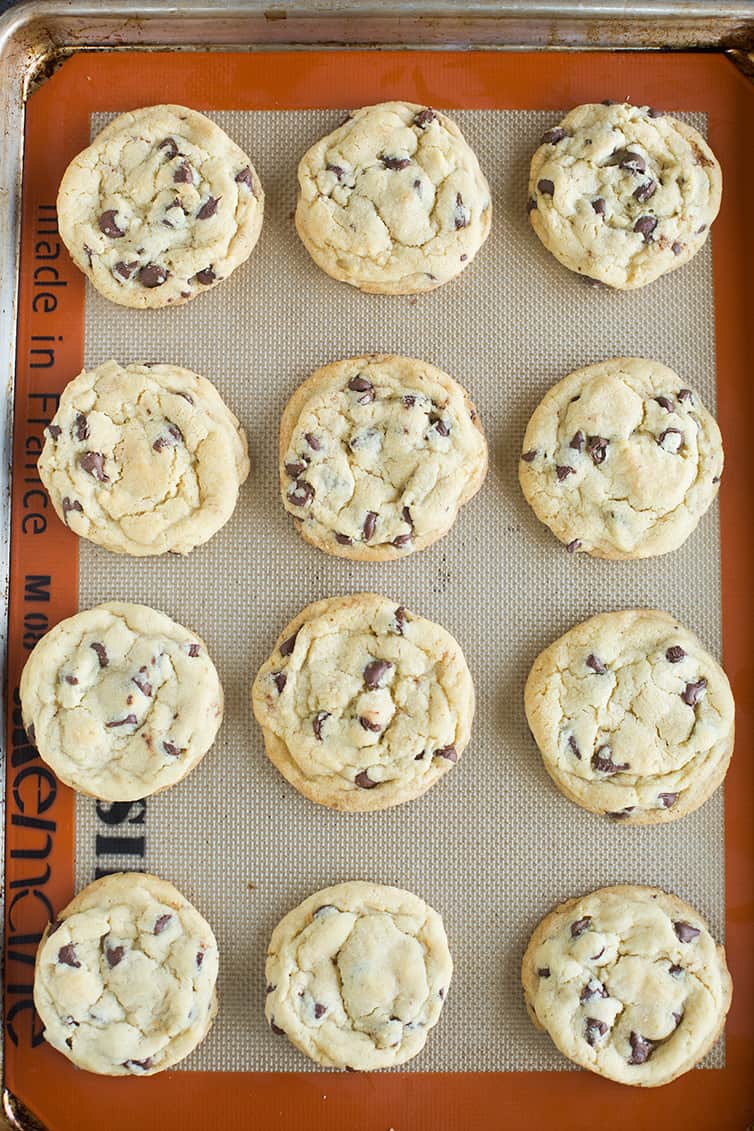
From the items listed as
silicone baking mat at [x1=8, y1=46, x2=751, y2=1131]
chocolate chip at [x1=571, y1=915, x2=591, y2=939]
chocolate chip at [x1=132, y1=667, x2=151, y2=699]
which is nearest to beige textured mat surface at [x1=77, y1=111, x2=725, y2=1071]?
silicone baking mat at [x1=8, y1=46, x2=751, y2=1131]

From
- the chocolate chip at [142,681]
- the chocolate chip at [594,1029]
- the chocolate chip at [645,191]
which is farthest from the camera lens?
the chocolate chip at [645,191]

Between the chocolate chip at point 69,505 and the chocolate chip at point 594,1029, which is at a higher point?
the chocolate chip at point 69,505

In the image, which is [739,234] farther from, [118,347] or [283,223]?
[118,347]

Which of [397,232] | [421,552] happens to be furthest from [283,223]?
[421,552]

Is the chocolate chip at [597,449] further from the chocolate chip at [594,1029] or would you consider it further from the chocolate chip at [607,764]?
the chocolate chip at [594,1029]

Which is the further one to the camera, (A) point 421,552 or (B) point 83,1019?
(A) point 421,552

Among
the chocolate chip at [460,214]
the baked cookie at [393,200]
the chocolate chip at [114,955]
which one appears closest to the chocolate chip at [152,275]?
the baked cookie at [393,200]

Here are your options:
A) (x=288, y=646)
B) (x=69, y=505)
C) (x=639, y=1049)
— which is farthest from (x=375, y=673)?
(x=639, y=1049)
